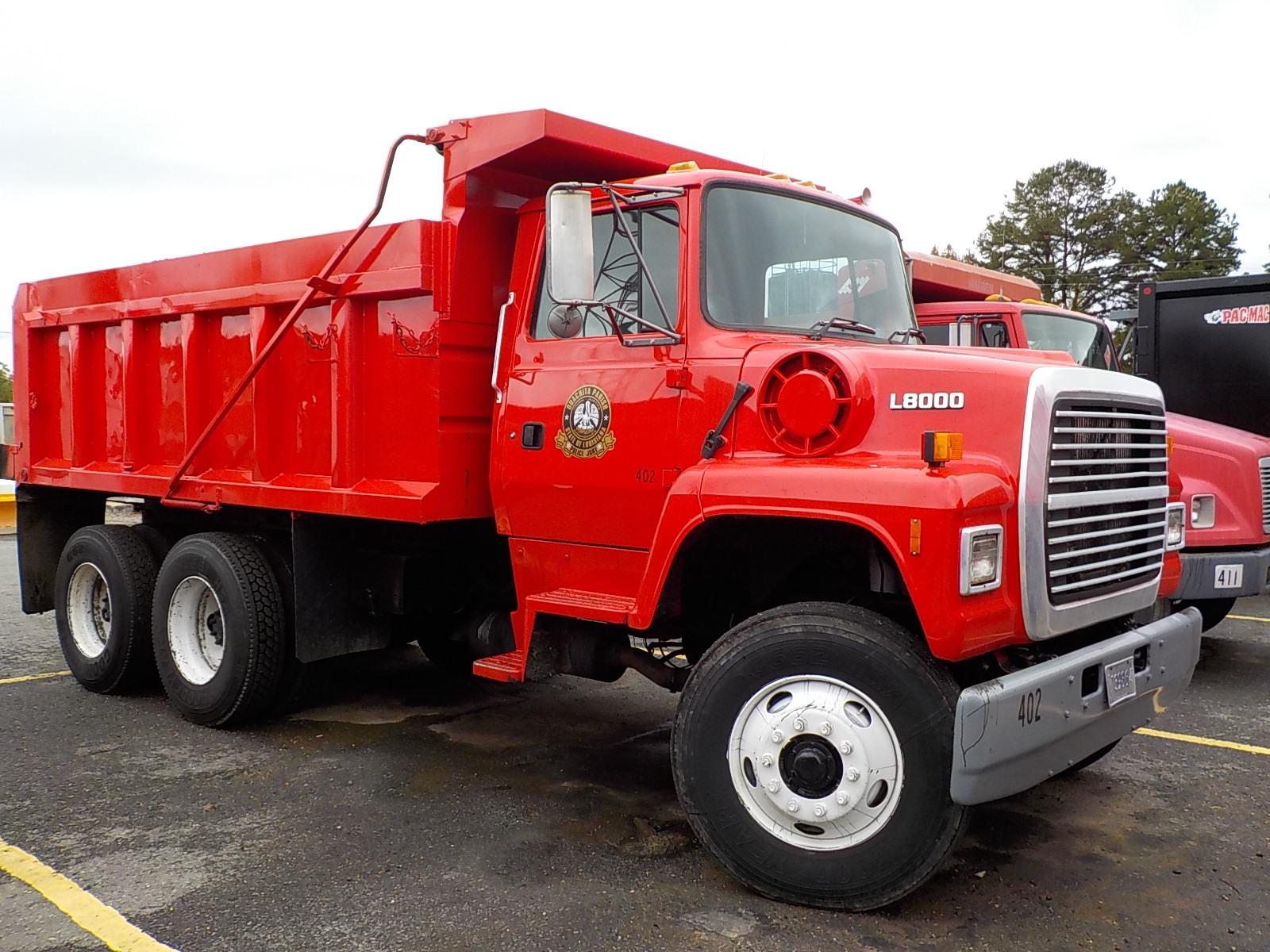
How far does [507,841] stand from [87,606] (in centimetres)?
407

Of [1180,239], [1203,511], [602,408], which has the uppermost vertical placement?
[1180,239]

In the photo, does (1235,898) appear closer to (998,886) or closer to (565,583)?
(998,886)

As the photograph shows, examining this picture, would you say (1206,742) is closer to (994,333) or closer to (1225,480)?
(1225,480)

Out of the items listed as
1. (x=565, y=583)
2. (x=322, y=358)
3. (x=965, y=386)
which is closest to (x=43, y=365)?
(x=322, y=358)

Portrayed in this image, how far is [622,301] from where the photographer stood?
4492mm

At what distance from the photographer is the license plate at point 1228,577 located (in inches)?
274

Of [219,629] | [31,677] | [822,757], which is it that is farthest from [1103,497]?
[31,677]

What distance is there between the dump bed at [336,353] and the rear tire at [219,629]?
1.07ft

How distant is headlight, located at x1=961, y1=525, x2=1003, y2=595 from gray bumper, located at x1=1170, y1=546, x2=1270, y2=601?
4.16m

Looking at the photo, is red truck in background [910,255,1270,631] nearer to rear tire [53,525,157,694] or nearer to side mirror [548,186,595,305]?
side mirror [548,186,595,305]

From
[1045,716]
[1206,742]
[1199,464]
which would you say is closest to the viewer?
[1045,716]

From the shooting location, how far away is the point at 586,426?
14.9 feet

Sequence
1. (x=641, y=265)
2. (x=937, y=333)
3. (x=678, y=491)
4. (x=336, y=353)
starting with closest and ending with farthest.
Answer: (x=678, y=491) → (x=641, y=265) → (x=336, y=353) → (x=937, y=333)

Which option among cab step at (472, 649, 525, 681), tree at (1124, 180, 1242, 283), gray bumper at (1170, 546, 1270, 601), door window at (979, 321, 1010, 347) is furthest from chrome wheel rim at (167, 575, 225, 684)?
tree at (1124, 180, 1242, 283)
